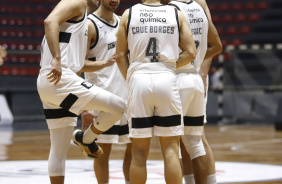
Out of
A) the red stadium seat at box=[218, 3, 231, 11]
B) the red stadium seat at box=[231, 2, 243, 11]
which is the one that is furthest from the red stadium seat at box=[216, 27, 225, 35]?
the red stadium seat at box=[231, 2, 243, 11]

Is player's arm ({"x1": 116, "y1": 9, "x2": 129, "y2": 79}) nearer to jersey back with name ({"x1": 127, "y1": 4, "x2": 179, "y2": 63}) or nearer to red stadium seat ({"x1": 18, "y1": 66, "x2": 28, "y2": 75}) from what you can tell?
jersey back with name ({"x1": 127, "y1": 4, "x2": 179, "y2": 63})

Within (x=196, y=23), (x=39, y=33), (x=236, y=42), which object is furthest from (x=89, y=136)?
(x=236, y=42)

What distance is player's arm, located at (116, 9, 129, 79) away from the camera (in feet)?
13.2

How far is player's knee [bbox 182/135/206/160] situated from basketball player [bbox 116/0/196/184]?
0.44 meters

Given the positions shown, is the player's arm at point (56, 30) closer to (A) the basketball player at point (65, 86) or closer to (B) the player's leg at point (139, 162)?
(A) the basketball player at point (65, 86)

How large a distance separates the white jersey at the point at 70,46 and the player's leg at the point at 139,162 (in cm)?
81

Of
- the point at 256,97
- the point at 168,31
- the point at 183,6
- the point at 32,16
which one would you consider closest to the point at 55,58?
the point at 168,31

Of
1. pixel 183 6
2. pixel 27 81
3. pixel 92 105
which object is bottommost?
pixel 27 81

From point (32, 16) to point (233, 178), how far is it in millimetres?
14342

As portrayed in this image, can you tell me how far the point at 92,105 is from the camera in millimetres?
4180

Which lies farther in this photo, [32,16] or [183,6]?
[32,16]

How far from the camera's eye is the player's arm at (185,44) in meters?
4.05

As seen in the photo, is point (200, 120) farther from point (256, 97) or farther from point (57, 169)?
point (256, 97)

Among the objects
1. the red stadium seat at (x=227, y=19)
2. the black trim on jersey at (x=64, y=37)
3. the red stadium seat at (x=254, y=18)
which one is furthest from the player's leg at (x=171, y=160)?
the red stadium seat at (x=227, y=19)
